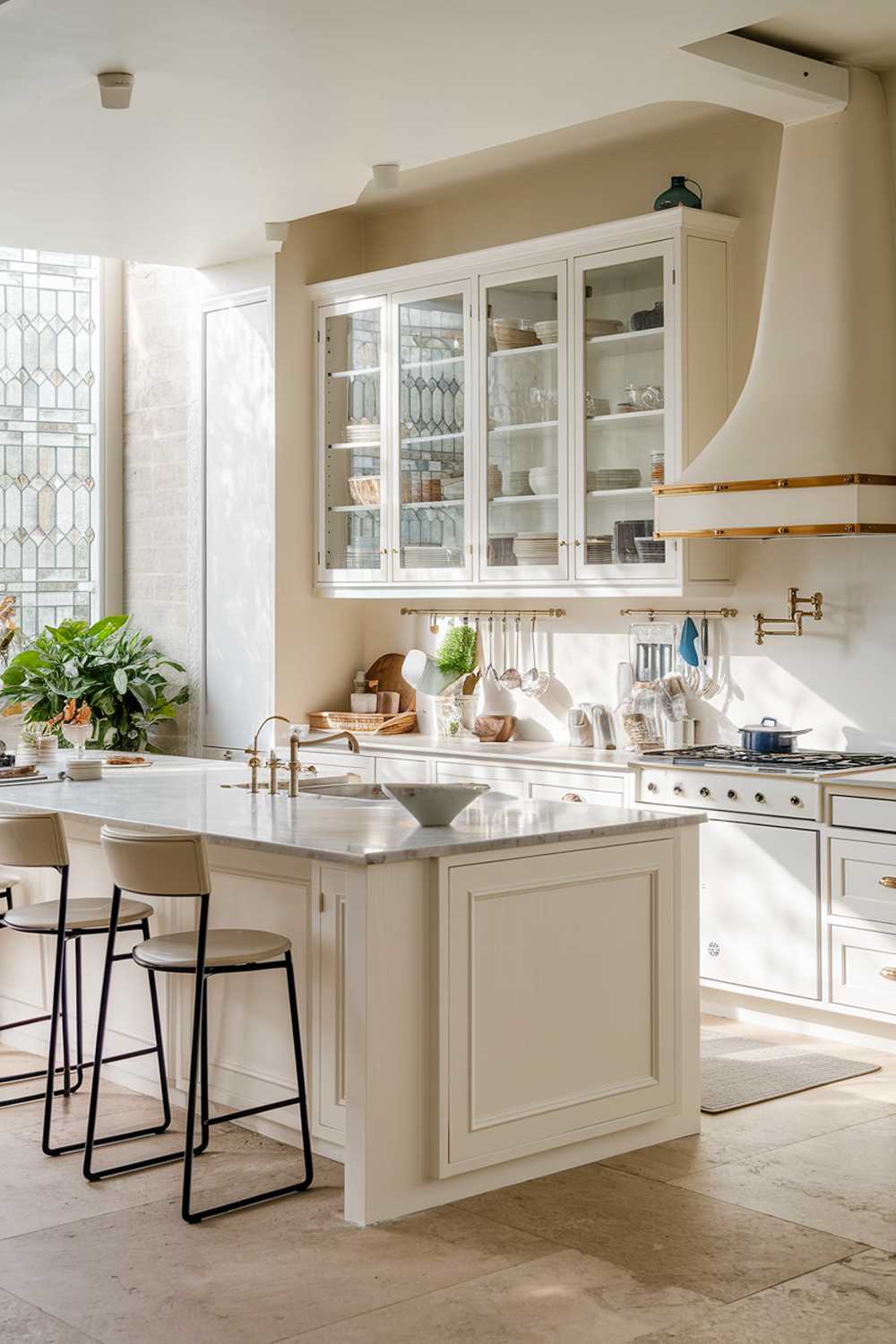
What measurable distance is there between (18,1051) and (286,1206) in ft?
5.65

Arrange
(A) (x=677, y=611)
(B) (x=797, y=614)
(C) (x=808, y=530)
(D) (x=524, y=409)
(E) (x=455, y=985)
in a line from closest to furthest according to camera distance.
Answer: (E) (x=455, y=985) → (C) (x=808, y=530) → (B) (x=797, y=614) → (A) (x=677, y=611) → (D) (x=524, y=409)

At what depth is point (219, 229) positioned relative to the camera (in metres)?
6.38

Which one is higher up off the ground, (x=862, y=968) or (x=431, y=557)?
(x=431, y=557)

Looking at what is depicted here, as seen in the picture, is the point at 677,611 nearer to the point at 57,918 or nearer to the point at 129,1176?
the point at 57,918

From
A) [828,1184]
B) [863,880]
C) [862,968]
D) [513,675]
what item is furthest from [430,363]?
[828,1184]

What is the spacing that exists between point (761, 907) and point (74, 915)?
7.25ft

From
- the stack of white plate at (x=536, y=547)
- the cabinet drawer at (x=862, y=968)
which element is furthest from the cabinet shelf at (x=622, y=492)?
the cabinet drawer at (x=862, y=968)

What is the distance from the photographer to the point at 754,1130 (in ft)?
13.8

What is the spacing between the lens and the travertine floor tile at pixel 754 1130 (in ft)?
12.9

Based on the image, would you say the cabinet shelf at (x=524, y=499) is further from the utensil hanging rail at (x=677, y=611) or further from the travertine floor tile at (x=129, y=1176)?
the travertine floor tile at (x=129, y=1176)

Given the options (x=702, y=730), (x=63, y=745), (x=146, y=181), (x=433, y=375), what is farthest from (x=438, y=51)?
(x=63, y=745)

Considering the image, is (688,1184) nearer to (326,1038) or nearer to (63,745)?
(326,1038)

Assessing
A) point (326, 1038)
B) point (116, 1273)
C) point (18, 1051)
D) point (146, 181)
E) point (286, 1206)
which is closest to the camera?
point (116, 1273)

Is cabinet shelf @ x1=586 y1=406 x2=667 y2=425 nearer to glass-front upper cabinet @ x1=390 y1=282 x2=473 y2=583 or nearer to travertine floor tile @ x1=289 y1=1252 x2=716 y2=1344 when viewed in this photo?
glass-front upper cabinet @ x1=390 y1=282 x2=473 y2=583
